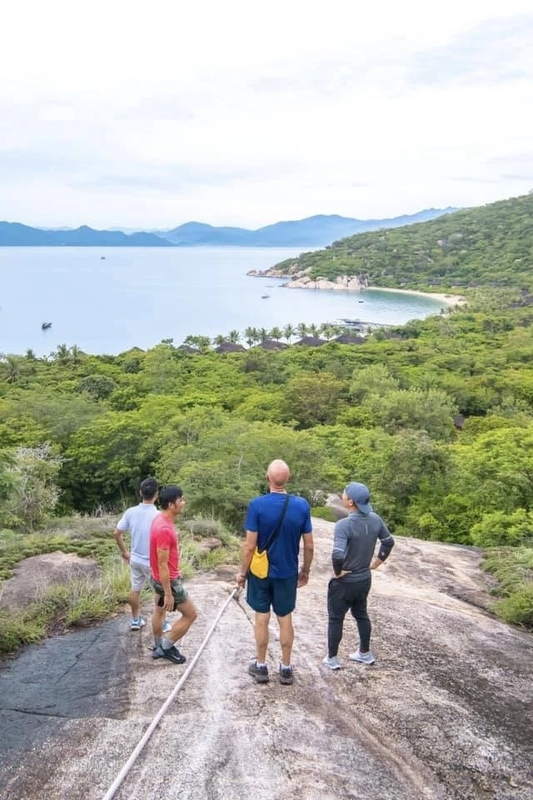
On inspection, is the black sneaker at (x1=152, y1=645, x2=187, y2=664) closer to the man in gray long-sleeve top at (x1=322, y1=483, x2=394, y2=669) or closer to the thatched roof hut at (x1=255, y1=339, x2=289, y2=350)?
the man in gray long-sleeve top at (x1=322, y1=483, x2=394, y2=669)

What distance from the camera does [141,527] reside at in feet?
18.0

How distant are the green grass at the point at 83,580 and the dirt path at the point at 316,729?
0.91 m

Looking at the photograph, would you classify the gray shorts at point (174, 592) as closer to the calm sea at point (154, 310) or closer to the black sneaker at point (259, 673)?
the black sneaker at point (259, 673)

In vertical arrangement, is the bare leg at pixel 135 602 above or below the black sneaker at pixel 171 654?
above

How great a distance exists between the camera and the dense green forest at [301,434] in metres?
15.9

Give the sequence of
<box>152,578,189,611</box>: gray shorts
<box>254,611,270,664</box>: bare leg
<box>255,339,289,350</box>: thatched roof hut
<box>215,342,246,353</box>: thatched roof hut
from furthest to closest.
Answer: <box>255,339,289,350</box>: thatched roof hut, <box>215,342,246,353</box>: thatched roof hut, <box>152,578,189,611</box>: gray shorts, <box>254,611,270,664</box>: bare leg

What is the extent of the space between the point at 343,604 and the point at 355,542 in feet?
1.98

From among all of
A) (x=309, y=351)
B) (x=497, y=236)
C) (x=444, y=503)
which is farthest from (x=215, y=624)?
(x=497, y=236)

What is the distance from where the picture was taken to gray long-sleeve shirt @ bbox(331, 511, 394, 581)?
16.0ft

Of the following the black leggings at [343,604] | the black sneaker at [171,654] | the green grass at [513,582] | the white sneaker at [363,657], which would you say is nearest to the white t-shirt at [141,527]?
the black sneaker at [171,654]

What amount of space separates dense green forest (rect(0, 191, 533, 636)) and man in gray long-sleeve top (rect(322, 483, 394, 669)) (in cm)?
357

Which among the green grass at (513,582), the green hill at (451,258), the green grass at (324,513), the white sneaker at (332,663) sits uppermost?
the green hill at (451,258)

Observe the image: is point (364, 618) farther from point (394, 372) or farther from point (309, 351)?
point (309, 351)

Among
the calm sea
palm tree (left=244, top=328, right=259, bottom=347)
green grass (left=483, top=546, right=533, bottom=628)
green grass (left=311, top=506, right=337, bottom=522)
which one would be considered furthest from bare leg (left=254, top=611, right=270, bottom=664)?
the calm sea
